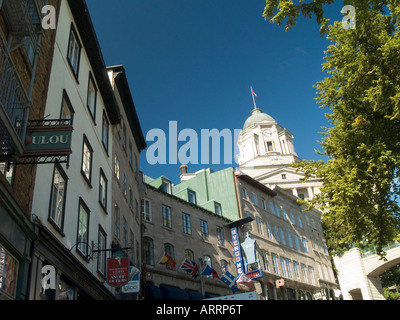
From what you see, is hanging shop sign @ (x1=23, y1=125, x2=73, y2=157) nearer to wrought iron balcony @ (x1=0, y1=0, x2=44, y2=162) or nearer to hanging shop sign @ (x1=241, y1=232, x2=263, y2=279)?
wrought iron balcony @ (x1=0, y1=0, x2=44, y2=162)

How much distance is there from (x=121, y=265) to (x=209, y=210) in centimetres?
2038

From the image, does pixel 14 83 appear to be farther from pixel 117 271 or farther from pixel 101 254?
pixel 101 254

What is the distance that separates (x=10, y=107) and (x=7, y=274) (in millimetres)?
3689

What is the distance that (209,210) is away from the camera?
1403 inches

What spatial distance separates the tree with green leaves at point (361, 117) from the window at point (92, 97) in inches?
331

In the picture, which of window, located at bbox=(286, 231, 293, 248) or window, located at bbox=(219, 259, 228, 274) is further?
window, located at bbox=(286, 231, 293, 248)

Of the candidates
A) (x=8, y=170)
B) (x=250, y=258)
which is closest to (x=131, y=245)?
(x=8, y=170)

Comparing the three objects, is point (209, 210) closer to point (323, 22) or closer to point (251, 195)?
point (251, 195)

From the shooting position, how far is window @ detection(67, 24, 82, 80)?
15961 millimetres

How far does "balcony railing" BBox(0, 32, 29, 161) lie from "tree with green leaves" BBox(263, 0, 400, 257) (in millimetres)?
9577

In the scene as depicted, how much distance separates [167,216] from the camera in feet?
101

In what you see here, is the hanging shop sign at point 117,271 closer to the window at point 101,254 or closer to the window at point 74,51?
the window at point 101,254

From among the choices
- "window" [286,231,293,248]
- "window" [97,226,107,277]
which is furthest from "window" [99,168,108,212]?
"window" [286,231,293,248]
